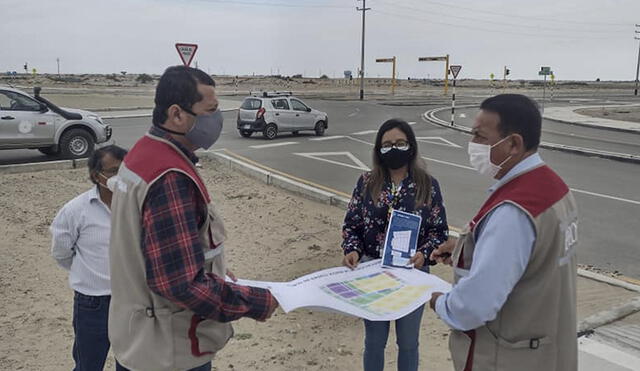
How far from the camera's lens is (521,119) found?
2.03 meters

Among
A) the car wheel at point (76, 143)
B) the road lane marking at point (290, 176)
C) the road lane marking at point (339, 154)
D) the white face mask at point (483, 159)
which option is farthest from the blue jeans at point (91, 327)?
the car wheel at point (76, 143)

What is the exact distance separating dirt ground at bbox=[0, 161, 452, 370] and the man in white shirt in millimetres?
1057

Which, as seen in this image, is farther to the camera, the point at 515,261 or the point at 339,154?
the point at 339,154

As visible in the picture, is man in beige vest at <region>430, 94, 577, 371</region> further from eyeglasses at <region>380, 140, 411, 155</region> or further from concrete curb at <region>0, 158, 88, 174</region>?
concrete curb at <region>0, 158, 88, 174</region>

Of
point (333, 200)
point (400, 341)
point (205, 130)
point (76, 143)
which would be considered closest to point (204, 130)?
point (205, 130)

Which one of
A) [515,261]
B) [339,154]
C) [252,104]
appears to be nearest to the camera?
[515,261]

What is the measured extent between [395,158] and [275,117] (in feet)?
52.7

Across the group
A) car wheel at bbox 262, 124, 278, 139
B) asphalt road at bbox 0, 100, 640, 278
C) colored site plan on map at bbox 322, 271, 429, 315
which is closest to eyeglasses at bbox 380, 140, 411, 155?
colored site plan on map at bbox 322, 271, 429, 315

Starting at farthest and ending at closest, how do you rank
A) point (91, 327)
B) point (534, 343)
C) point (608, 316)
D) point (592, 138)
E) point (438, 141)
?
1. point (592, 138)
2. point (438, 141)
3. point (608, 316)
4. point (91, 327)
5. point (534, 343)

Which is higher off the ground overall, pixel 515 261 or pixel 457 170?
pixel 515 261

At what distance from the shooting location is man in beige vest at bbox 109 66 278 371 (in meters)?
1.90

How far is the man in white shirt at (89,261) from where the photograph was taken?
122 inches

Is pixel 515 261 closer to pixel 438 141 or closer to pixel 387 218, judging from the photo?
pixel 387 218

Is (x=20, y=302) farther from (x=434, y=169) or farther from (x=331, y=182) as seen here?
(x=434, y=169)
